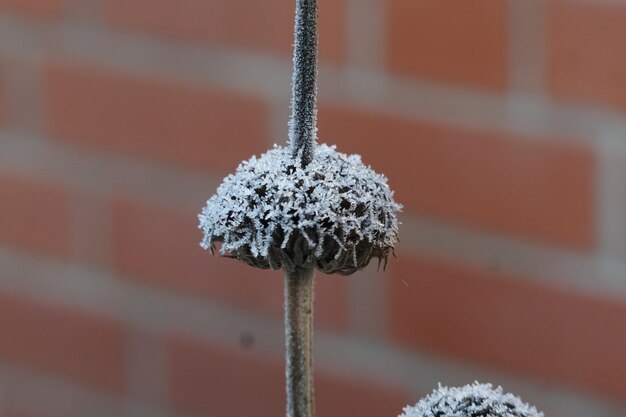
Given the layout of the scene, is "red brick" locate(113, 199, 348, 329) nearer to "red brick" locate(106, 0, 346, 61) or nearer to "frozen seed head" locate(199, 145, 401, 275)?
"red brick" locate(106, 0, 346, 61)

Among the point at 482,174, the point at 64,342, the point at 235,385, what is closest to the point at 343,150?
the point at 482,174

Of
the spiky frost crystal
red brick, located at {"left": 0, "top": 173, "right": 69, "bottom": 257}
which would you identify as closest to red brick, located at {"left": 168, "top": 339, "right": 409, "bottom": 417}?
red brick, located at {"left": 0, "top": 173, "right": 69, "bottom": 257}

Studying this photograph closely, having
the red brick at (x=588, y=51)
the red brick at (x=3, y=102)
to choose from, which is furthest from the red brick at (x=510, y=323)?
the red brick at (x=3, y=102)

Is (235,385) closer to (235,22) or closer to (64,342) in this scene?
(64,342)

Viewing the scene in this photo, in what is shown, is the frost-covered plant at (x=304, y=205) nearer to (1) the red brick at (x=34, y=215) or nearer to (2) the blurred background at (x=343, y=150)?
(2) the blurred background at (x=343, y=150)

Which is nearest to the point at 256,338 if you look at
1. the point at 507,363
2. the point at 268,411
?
the point at 268,411

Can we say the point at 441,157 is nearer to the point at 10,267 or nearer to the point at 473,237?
the point at 473,237
